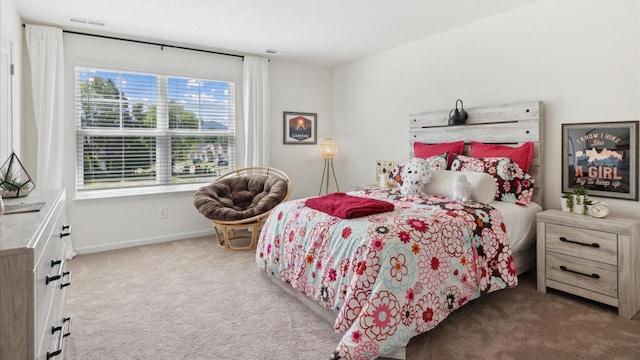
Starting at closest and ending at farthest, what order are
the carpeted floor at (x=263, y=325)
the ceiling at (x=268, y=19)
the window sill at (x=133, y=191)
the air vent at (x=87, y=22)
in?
the carpeted floor at (x=263, y=325), the ceiling at (x=268, y=19), the air vent at (x=87, y=22), the window sill at (x=133, y=191)

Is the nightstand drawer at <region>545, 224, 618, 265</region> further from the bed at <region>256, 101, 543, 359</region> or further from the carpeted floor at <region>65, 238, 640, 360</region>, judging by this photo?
the carpeted floor at <region>65, 238, 640, 360</region>

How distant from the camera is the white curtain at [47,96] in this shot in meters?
3.63

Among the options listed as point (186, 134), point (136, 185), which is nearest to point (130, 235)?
point (136, 185)

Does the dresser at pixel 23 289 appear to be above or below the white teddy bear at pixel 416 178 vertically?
below

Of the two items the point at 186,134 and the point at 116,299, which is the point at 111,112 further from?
the point at 116,299

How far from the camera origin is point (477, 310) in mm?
2508

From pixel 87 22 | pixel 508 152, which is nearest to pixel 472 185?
pixel 508 152

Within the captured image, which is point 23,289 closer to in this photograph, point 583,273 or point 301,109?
point 583,273

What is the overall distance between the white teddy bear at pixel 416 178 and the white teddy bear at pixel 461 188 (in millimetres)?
313

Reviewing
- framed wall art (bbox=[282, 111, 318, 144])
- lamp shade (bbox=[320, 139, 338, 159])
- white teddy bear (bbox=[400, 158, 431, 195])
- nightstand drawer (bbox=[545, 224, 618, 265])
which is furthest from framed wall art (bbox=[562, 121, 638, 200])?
framed wall art (bbox=[282, 111, 318, 144])

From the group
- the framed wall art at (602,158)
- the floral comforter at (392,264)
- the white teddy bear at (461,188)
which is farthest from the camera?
the white teddy bear at (461,188)

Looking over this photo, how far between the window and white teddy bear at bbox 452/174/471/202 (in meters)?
3.09

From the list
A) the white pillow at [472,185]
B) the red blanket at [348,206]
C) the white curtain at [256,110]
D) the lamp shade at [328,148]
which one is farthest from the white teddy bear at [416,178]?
the white curtain at [256,110]

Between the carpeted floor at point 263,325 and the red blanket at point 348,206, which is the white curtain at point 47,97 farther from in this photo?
the red blanket at point 348,206
